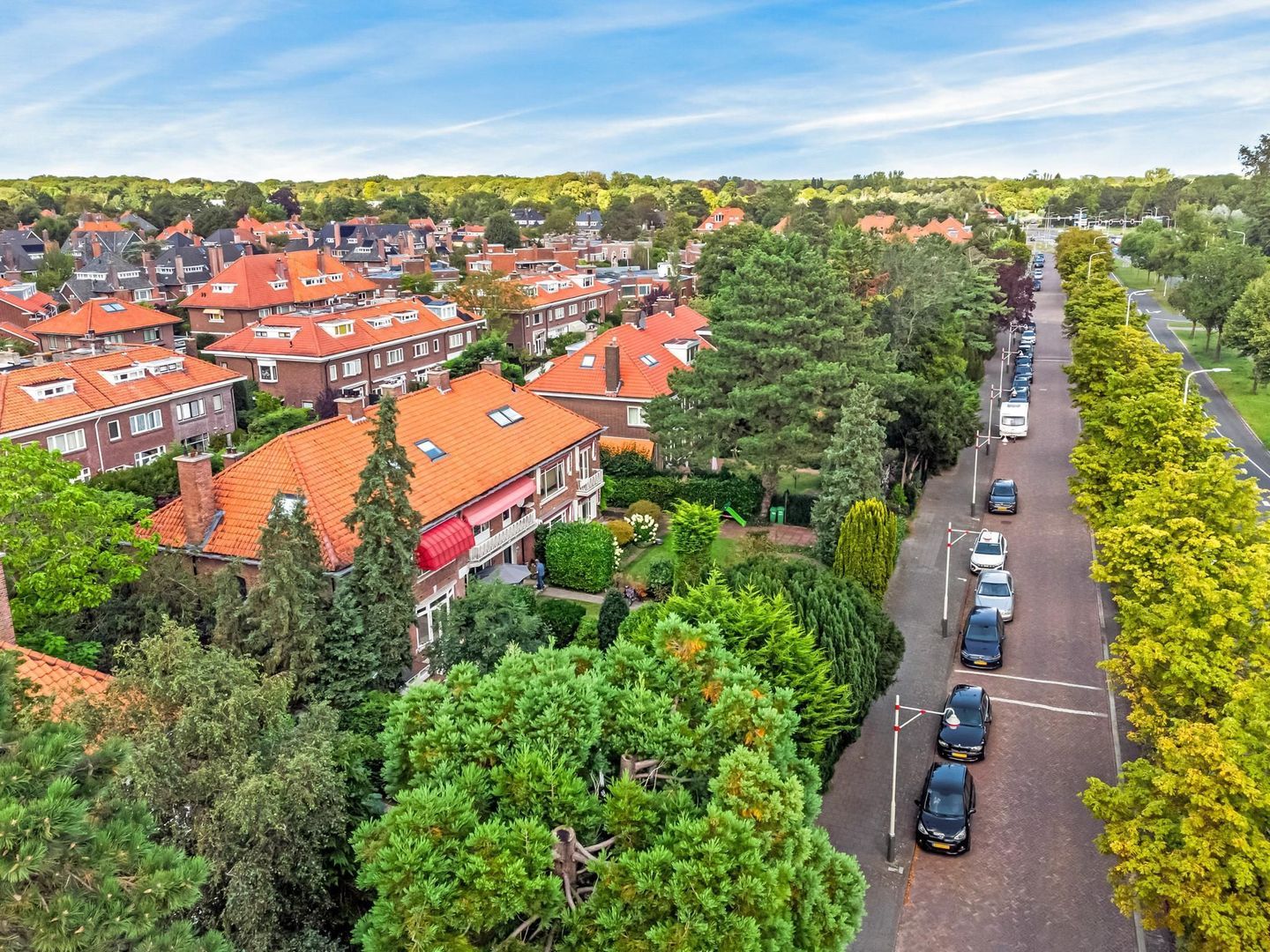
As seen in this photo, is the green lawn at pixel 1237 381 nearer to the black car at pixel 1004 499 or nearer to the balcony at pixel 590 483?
the black car at pixel 1004 499

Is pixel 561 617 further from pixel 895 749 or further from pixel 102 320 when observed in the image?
pixel 102 320

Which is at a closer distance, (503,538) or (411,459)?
(411,459)

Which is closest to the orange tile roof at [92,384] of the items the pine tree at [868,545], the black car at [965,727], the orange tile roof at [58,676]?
the orange tile roof at [58,676]

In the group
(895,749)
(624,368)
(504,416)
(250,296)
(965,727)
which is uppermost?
(250,296)

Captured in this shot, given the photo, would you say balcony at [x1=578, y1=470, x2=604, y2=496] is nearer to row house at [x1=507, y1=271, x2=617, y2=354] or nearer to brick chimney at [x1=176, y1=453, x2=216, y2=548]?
brick chimney at [x1=176, y1=453, x2=216, y2=548]

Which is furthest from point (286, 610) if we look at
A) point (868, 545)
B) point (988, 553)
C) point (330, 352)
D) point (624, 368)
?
point (330, 352)

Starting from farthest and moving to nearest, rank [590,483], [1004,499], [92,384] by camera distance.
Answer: [92,384]
[1004,499]
[590,483]

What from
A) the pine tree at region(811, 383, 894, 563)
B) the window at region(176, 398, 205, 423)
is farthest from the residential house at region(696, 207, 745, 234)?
the pine tree at region(811, 383, 894, 563)

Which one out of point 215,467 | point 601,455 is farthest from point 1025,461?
point 215,467
